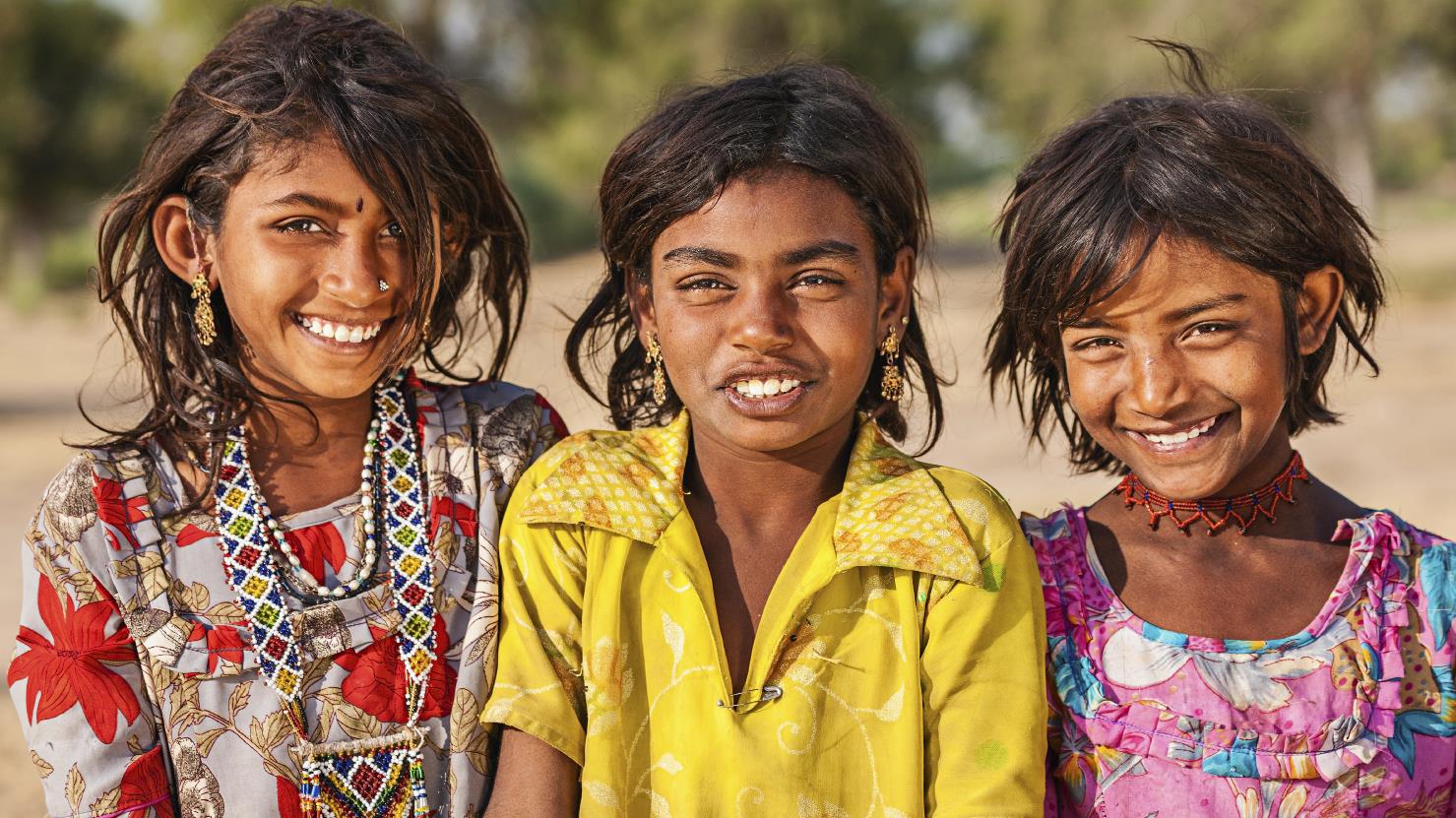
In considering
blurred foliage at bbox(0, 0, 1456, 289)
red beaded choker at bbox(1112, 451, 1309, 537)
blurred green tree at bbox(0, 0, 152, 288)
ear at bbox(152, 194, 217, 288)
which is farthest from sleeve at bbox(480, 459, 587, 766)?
blurred green tree at bbox(0, 0, 152, 288)

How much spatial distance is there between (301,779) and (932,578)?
1050 millimetres

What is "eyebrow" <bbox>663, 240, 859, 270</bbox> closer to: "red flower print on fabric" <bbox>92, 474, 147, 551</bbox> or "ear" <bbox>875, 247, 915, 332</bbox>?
"ear" <bbox>875, 247, 915, 332</bbox>

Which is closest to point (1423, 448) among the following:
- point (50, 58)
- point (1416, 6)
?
point (1416, 6)

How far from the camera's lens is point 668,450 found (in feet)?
7.57

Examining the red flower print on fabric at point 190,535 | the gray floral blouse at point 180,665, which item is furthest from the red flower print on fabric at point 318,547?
the red flower print on fabric at point 190,535

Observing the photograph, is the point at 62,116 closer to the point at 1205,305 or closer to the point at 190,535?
the point at 190,535

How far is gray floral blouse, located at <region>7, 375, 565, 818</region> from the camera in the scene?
2117 millimetres

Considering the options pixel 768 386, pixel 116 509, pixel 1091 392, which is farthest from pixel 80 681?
pixel 1091 392

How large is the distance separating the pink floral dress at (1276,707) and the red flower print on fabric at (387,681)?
39.2 inches

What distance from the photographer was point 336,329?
7.66 ft

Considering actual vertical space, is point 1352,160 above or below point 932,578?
above

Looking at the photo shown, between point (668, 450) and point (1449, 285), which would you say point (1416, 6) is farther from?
point (668, 450)

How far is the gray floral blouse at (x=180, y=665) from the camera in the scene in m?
2.12

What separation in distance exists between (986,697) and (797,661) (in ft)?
0.94
